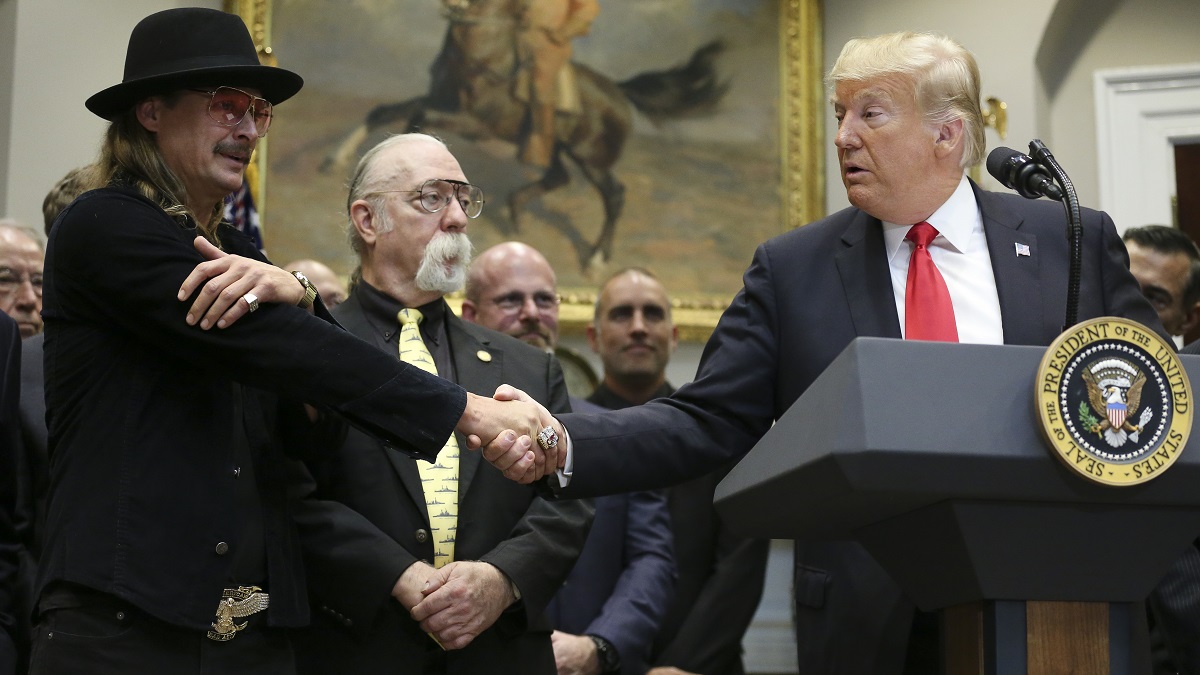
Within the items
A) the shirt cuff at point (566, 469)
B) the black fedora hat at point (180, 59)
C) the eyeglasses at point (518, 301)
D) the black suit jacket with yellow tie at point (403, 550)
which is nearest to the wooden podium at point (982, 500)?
the shirt cuff at point (566, 469)

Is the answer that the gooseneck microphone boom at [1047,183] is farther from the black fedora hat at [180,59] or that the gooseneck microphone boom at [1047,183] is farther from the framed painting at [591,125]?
the framed painting at [591,125]

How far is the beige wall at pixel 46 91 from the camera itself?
6246mm

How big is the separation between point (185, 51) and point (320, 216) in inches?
164

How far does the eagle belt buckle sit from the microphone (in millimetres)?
1484

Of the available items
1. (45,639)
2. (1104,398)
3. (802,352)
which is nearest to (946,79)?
(802,352)

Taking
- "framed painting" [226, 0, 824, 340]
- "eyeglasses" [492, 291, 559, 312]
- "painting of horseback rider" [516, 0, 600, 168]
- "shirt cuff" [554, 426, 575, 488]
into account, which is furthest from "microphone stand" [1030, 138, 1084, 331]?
"painting of horseback rider" [516, 0, 600, 168]

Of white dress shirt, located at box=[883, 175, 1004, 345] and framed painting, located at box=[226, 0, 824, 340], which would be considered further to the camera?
framed painting, located at box=[226, 0, 824, 340]

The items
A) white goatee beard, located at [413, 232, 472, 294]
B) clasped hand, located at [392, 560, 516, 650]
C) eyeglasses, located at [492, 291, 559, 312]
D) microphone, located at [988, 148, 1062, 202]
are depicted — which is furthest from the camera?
eyeglasses, located at [492, 291, 559, 312]

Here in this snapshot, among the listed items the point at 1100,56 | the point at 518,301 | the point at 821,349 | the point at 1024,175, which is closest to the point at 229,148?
the point at 821,349

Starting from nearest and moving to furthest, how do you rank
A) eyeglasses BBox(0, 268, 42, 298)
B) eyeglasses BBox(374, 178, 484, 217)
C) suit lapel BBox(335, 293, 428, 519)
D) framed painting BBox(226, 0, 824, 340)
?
suit lapel BBox(335, 293, 428, 519) → eyeglasses BBox(374, 178, 484, 217) → eyeglasses BBox(0, 268, 42, 298) → framed painting BBox(226, 0, 824, 340)

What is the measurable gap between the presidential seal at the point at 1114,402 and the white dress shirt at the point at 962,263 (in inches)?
Result: 31.2

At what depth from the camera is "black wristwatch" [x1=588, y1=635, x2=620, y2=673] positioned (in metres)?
3.70

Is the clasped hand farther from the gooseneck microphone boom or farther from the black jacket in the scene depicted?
the gooseneck microphone boom

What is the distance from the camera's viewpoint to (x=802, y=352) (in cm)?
259
